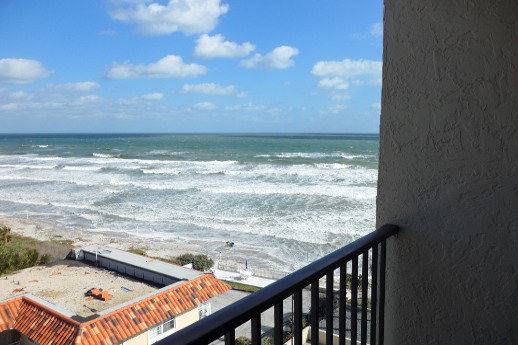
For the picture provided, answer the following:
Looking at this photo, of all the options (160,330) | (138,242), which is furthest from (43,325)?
(138,242)

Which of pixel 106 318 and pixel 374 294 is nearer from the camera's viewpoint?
pixel 374 294

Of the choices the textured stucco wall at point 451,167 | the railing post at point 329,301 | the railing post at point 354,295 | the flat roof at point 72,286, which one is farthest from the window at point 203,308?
the railing post at point 329,301

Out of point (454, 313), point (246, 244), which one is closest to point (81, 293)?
point (246, 244)

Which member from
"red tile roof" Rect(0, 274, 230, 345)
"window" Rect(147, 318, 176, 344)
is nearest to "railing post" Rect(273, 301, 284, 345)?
"red tile roof" Rect(0, 274, 230, 345)

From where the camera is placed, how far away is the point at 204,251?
11.0 meters

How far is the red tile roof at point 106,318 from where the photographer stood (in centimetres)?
685

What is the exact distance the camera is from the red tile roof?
685 cm

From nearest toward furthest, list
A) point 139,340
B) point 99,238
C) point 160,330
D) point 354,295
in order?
point 354,295, point 139,340, point 160,330, point 99,238

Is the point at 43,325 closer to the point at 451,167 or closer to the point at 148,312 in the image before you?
the point at 148,312

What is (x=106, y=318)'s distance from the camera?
724cm

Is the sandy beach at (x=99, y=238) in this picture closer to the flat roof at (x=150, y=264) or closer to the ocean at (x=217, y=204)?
the ocean at (x=217, y=204)

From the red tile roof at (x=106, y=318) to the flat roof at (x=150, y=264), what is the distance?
0.55 m

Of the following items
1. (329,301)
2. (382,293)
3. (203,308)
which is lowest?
(203,308)

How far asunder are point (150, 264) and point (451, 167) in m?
8.81
